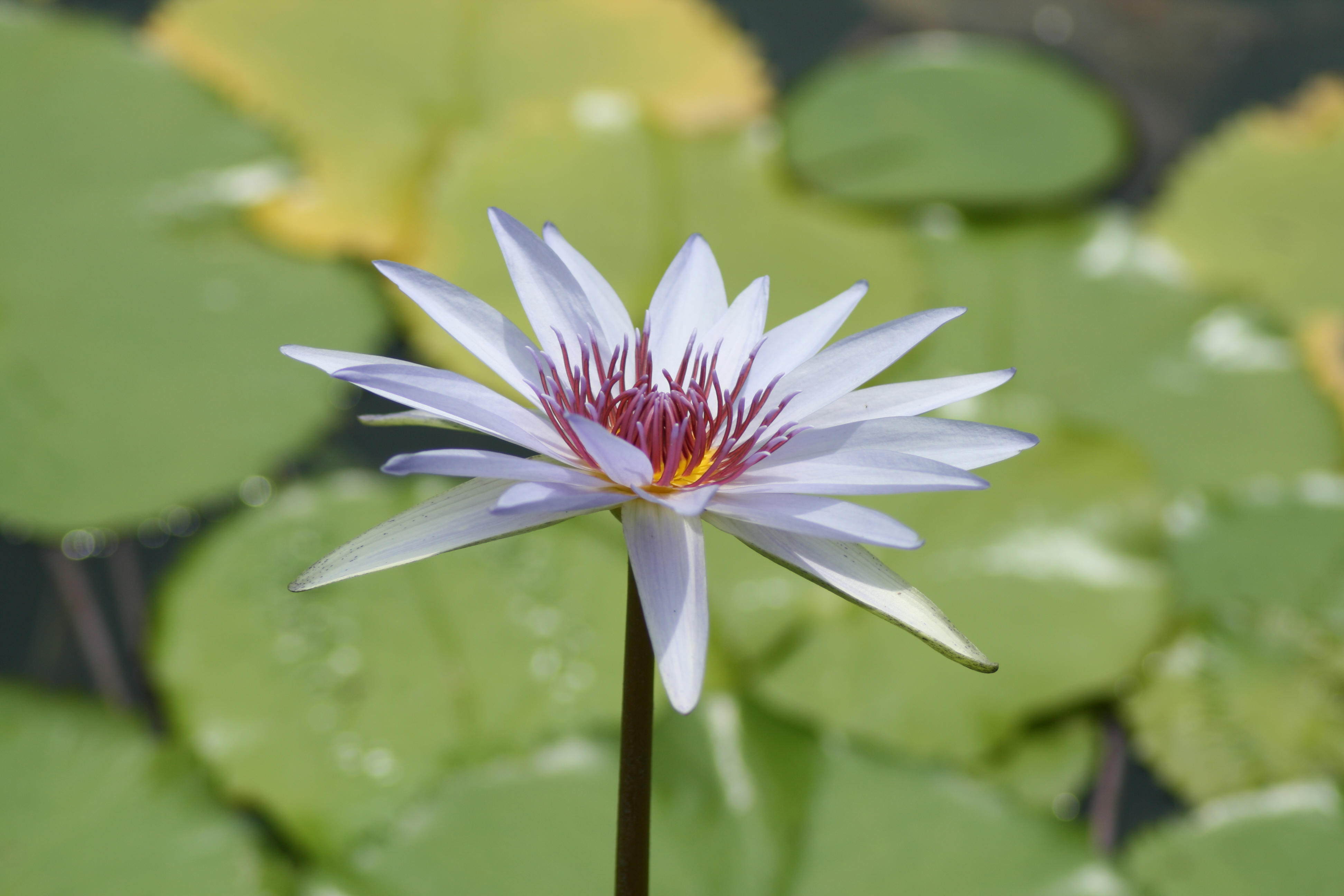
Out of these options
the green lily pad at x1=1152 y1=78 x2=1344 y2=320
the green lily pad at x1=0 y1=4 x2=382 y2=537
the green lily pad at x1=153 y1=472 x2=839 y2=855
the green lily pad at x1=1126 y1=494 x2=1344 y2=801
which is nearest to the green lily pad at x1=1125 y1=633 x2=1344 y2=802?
the green lily pad at x1=1126 y1=494 x2=1344 y2=801

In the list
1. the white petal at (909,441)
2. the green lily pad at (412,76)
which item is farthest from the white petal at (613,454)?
the green lily pad at (412,76)

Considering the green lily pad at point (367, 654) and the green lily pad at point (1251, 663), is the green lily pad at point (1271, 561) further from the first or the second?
the green lily pad at point (367, 654)

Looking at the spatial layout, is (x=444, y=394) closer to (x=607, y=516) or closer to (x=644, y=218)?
(x=607, y=516)

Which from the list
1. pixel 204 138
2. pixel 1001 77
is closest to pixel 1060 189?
pixel 1001 77

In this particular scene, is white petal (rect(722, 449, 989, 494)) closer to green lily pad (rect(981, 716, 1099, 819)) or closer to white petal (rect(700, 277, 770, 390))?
white petal (rect(700, 277, 770, 390))

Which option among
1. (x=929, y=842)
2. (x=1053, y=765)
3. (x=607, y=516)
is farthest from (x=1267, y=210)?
(x=929, y=842)

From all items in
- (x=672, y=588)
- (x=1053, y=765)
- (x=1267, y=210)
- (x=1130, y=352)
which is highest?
(x=672, y=588)
